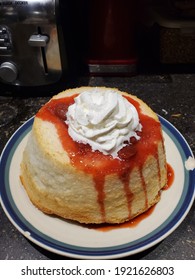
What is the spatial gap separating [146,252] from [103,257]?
6.9 inches

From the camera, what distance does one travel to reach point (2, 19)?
119 cm

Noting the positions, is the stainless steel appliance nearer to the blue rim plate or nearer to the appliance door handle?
the appliance door handle

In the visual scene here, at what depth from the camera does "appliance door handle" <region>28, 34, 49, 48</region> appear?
1.20 m

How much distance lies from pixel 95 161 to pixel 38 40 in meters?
0.55

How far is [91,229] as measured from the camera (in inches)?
36.1

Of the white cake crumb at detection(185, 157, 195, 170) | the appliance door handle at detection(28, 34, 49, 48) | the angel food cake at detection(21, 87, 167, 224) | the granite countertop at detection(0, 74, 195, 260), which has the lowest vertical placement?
the granite countertop at detection(0, 74, 195, 260)

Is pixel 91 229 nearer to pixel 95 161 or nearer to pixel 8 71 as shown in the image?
pixel 95 161

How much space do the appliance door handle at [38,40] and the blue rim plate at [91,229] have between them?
40 cm

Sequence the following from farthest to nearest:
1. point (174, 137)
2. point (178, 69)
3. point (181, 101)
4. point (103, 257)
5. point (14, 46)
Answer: point (178, 69) → point (181, 101) → point (14, 46) → point (174, 137) → point (103, 257)

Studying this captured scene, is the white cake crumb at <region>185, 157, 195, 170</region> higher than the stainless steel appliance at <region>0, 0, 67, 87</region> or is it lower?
lower

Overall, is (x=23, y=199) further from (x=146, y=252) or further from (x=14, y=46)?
(x=14, y=46)

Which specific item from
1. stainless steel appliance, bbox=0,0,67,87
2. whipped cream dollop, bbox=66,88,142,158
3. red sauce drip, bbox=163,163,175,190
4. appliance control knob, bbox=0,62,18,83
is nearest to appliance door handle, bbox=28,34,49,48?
stainless steel appliance, bbox=0,0,67,87

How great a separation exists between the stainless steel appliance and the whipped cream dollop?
1.29 feet

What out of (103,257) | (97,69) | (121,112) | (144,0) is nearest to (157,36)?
(144,0)
